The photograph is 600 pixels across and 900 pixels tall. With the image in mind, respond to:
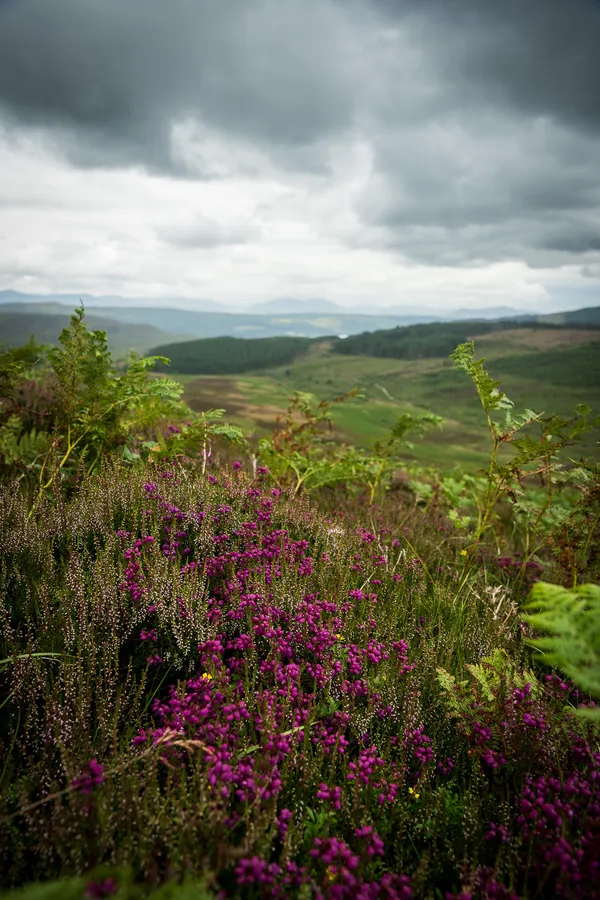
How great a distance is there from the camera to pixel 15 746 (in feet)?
6.15

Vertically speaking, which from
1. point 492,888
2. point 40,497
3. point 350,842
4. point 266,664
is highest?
point 40,497

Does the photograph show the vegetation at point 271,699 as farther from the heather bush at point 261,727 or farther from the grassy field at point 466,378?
the grassy field at point 466,378

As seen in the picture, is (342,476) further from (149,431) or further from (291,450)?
(149,431)

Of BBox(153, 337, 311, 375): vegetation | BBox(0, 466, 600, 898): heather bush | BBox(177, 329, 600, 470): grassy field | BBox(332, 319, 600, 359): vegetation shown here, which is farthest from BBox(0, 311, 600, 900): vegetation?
BBox(332, 319, 600, 359): vegetation

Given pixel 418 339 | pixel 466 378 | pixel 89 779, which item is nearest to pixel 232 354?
pixel 418 339

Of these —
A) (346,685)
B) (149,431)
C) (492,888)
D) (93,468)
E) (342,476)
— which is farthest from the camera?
(149,431)

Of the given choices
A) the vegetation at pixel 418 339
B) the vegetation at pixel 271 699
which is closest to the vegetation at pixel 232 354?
the vegetation at pixel 418 339

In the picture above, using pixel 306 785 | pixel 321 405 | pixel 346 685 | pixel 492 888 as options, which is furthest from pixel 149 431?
pixel 492 888

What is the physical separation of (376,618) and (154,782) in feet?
5.29

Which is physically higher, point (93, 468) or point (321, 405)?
point (321, 405)

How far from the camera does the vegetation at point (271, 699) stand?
1424 millimetres

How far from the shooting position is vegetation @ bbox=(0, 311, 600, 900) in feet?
4.67

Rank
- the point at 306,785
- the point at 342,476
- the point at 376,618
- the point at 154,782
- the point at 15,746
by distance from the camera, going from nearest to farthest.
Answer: the point at 154,782 → the point at 306,785 → the point at 15,746 → the point at 376,618 → the point at 342,476

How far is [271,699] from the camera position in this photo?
1.88 meters
